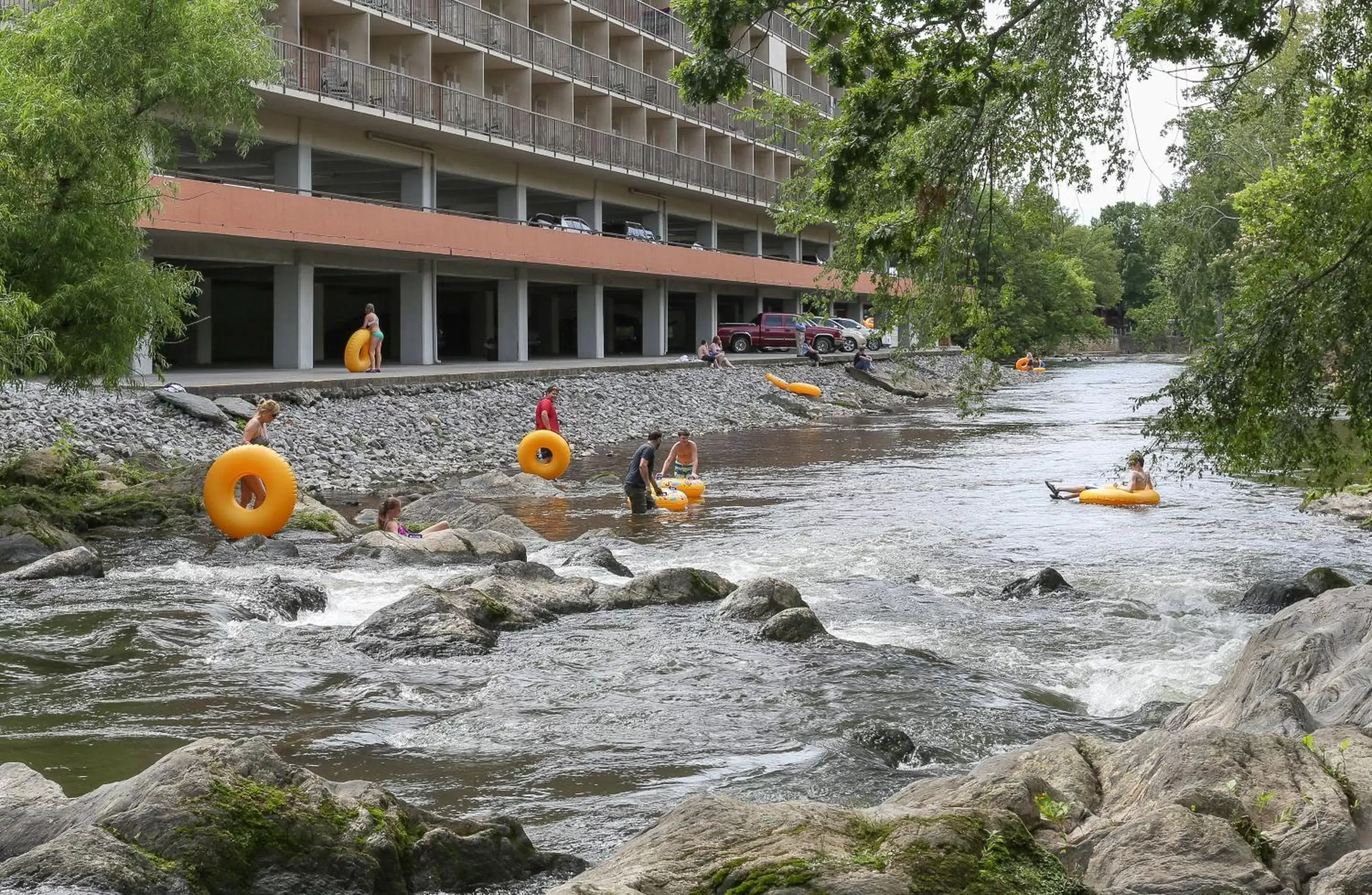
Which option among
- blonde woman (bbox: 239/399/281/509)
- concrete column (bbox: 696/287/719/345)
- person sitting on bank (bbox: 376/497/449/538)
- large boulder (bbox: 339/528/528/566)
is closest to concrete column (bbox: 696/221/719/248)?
concrete column (bbox: 696/287/719/345)

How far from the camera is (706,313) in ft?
195

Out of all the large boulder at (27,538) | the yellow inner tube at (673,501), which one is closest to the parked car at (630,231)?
the yellow inner tube at (673,501)

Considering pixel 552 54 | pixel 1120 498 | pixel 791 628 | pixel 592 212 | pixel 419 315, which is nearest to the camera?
pixel 791 628

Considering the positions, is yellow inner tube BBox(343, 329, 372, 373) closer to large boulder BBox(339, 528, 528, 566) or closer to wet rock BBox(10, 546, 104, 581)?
large boulder BBox(339, 528, 528, 566)

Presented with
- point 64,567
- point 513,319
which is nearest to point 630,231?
point 513,319

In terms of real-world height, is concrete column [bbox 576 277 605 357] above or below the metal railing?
below

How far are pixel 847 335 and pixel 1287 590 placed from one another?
153 ft

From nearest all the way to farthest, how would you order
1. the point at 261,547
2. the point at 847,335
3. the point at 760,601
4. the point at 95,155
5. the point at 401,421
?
the point at 760,601, the point at 261,547, the point at 95,155, the point at 401,421, the point at 847,335

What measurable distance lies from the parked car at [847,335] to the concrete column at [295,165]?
28241mm

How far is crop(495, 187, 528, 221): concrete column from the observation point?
1809 inches

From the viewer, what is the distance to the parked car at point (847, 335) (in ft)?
195

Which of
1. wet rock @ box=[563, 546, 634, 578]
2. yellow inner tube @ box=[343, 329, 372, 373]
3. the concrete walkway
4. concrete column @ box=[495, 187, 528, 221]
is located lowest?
wet rock @ box=[563, 546, 634, 578]

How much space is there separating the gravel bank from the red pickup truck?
14.3 metres

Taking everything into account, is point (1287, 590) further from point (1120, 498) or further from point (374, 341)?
point (374, 341)
